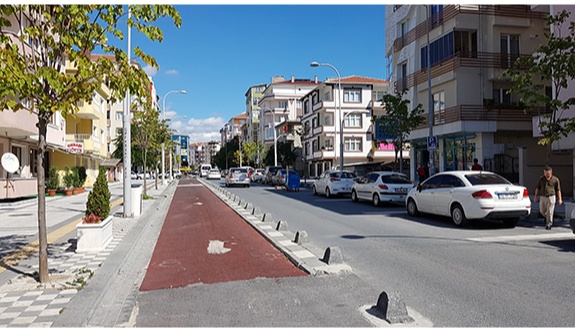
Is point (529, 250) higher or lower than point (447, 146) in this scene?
lower

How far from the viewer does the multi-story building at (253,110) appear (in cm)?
10669

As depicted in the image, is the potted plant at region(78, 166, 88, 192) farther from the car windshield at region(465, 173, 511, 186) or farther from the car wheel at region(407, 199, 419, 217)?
the car windshield at region(465, 173, 511, 186)

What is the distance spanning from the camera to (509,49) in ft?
90.8

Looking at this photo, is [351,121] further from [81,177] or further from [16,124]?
[16,124]

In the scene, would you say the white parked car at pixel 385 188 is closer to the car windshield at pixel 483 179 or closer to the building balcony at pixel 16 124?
the car windshield at pixel 483 179

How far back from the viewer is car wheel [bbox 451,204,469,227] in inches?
491

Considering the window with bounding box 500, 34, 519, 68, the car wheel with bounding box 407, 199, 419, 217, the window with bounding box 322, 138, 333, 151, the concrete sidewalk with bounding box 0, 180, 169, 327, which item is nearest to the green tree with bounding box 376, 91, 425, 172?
the window with bounding box 500, 34, 519, 68

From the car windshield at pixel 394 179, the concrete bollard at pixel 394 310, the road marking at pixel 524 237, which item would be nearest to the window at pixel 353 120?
the car windshield at pixel 394 179

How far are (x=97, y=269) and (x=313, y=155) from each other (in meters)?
56.1

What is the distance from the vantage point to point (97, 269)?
7781mm

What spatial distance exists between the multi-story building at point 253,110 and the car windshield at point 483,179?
90497mm

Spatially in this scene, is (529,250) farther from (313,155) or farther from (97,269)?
(313,155)

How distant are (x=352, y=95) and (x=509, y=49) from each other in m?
32.7
